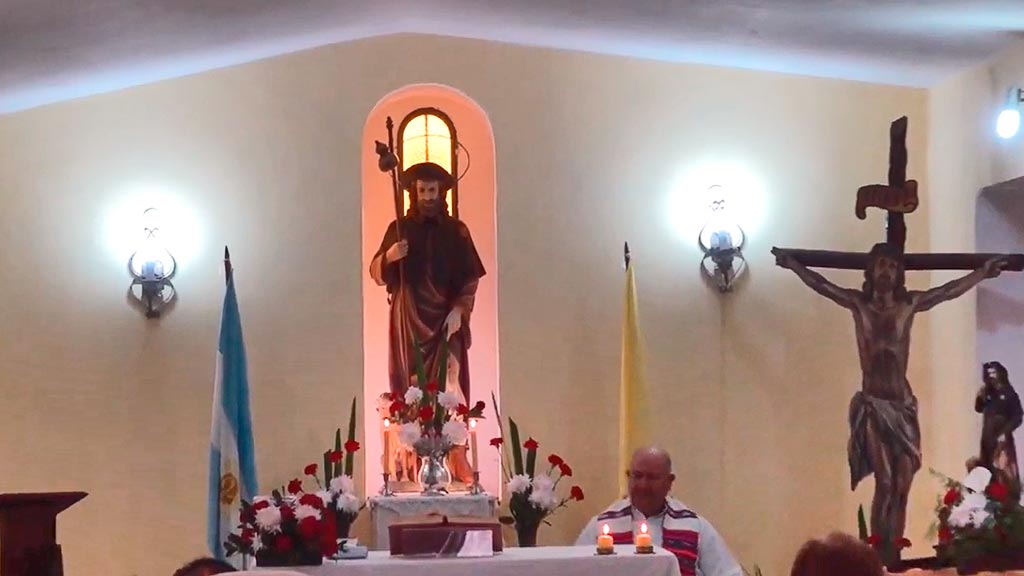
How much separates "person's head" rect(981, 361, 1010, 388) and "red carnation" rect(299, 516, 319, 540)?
11.8ft

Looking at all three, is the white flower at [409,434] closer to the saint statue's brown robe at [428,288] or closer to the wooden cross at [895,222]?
the saint statue's brown robe at [428,288]

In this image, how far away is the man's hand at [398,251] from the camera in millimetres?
6746

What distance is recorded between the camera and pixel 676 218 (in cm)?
704

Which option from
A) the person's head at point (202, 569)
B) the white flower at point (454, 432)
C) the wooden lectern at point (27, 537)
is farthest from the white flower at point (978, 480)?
the wooden lectern at point (27, 537)

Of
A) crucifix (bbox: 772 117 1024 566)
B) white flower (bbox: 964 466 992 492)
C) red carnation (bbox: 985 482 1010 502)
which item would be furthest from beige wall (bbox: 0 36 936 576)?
red carnation (bbox: 985 482 1010 502)

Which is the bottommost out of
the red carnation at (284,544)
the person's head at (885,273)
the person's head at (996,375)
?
the red carnation at (284,544)

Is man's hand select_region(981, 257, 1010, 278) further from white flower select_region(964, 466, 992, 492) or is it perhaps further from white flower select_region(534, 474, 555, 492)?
white flower select_region(534, 474, 555, 492)

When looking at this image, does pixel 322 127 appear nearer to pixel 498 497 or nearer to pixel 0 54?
pixel 0 54

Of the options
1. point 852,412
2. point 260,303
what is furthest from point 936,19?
point 260,303

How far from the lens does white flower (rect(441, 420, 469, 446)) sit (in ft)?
19.8

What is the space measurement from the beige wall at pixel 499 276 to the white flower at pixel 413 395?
22.5 inches

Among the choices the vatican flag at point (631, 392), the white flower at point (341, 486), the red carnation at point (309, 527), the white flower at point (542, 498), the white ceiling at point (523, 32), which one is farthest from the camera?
the vatican flag at point (631, 392)

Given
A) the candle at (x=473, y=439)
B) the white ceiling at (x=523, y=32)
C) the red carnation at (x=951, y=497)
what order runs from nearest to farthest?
1. the red carnation at (x=951, y=497)
2. the white ceiling at (x=523, y=32)
3. the candle at (x=473, y=439)

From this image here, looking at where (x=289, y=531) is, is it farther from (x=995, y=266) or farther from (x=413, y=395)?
(x=995, y=266)
